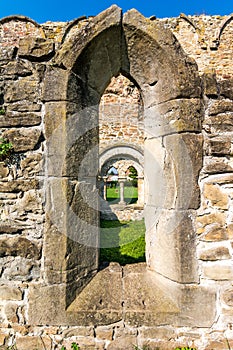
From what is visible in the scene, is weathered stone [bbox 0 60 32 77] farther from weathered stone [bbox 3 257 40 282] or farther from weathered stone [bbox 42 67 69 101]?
weathered stone [bbox 3 257 40 282]

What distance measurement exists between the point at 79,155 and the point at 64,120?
325mm

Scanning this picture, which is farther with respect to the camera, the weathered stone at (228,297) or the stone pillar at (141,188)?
the stone pillar at (141,188)

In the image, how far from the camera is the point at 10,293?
7.24 feet

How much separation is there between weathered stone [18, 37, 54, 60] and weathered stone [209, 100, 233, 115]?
1.45 metres

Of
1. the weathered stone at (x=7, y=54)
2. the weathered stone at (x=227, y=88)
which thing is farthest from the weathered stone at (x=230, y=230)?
the weathered stone at (x=7, y=54)

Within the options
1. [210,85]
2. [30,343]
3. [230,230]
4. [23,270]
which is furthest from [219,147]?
[30,343]

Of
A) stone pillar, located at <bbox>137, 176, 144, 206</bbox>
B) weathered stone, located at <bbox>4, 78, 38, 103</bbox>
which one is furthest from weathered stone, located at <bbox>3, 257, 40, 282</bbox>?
stone pillar, located at <bbox>137, 176, 144, 206</bbox>

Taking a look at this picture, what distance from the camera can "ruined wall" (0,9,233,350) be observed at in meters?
2.21

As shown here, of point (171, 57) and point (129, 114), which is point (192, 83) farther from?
point (129, 114)

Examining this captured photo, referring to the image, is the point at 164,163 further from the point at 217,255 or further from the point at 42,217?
the point at 42,217

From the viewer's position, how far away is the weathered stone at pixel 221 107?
7.40 feet

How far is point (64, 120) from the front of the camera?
220cm

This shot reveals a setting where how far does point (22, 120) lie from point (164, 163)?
1279 mm

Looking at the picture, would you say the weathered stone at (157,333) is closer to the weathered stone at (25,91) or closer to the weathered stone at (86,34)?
→ the weathered stone at (25,91)
